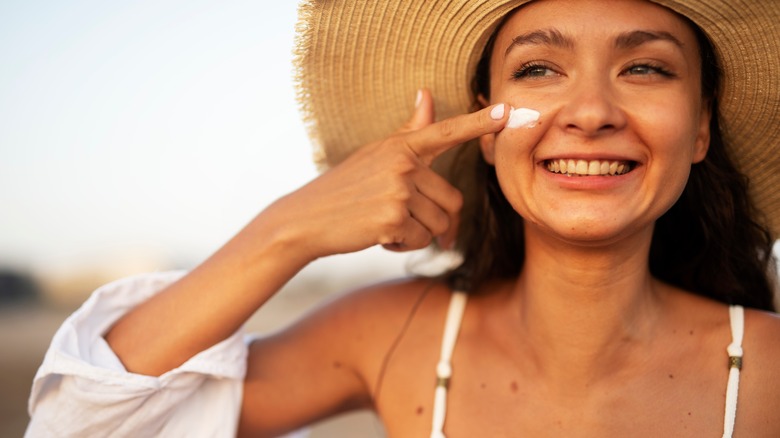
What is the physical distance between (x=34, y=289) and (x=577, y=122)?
76.4ft

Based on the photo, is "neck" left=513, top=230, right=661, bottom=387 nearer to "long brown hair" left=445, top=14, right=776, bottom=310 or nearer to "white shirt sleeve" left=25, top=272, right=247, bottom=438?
"long brown hair" left=445, top=14, right=776, bottom=310

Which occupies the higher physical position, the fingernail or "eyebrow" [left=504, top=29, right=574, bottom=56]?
"eyebrow" [left=504, top=29, right=574, bottom=56]

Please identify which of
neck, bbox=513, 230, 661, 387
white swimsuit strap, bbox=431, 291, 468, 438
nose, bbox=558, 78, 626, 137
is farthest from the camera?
white swimsuit strap, bbox=431, 291, 468, 438

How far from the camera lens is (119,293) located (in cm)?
273

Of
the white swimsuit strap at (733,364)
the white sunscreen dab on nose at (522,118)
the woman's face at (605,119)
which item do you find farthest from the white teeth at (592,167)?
the white swimsuit strap at (733,364)

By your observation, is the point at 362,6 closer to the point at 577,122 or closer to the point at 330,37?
the point at 330,37

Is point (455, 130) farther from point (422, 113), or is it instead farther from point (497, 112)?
point (422, 113)

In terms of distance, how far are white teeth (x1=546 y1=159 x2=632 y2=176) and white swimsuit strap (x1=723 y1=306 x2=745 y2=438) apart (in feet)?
2.28

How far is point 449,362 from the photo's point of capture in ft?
9.39

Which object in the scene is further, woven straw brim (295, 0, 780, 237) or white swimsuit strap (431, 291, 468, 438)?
white swimsuit strap (431, 291, 468, 438)

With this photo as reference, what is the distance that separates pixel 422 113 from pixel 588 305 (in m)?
0.82

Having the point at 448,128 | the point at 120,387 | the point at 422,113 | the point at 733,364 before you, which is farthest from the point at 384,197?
the point at 733,364

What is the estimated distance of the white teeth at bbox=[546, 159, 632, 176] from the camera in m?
2.33

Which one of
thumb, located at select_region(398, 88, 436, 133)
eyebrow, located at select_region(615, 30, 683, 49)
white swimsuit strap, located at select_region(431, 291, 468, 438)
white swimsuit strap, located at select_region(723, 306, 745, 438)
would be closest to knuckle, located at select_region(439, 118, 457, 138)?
thumb, located at select_region(398, 88, 436, 133)
